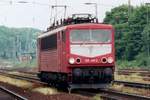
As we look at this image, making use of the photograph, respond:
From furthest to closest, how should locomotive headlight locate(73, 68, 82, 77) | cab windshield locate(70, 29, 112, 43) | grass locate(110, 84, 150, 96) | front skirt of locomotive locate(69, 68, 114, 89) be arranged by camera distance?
1. cab windshield locate(70, 29, 112, 43)
2. front skirt of locomotive locate(69, 68, 114, 89)
3. locomotive headlight locate(73, 68, 82, 77)
4. grass locate(110, 84, 150, 96)

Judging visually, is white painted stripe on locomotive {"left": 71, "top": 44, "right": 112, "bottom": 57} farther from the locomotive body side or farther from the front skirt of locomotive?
the front skirt of locomotive

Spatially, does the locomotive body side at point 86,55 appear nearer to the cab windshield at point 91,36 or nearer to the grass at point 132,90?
the cab windshield at point 91,36

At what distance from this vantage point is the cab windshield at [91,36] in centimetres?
2703

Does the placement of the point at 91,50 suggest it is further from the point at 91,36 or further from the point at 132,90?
the point at 132,90

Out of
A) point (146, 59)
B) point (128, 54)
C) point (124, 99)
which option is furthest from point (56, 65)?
point (128, 54)

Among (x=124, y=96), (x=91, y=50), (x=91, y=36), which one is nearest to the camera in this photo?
(x=124, y=96)

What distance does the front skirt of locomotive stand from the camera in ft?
86.6

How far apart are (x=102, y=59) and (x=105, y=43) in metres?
0.82

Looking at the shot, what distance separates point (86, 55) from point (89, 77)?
98cm

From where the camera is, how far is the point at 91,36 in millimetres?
27234

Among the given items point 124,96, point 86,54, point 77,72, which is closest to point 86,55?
point 86,54

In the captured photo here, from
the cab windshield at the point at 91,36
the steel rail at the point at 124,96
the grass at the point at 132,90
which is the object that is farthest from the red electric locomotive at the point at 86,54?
the grass at the point at 132,90

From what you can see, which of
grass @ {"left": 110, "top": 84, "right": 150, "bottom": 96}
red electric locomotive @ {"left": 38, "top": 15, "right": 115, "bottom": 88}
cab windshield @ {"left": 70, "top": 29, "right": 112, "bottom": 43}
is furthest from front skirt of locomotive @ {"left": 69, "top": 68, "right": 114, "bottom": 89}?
cab windshield @ {"left": 70, "top": 29, "right": 112, "bottom": 43}

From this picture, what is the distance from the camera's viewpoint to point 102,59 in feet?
87.1
